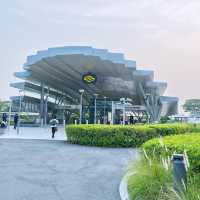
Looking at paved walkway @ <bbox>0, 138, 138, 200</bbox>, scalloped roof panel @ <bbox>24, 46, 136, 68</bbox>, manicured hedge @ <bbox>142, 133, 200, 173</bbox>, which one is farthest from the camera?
scalloped roof panel @ <bbox>24, 46, 136, 68</bbox>

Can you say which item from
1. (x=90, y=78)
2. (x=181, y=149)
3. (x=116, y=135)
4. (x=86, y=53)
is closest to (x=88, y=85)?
(x=90, y=78)

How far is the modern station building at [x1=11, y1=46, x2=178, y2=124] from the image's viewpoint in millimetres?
33156

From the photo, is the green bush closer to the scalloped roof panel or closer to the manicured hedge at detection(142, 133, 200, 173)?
the manicured hedge at detection(142, 133, 200, 173)

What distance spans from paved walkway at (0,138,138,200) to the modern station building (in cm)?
2151

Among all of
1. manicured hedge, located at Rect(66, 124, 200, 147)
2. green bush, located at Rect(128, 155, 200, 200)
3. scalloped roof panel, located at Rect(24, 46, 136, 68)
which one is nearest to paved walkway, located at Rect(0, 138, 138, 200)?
green bush, located at Rect(128, 155, 200, 200)

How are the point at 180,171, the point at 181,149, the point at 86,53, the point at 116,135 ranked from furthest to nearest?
the point at 86,53
the point at 116,135
the point at 181,149
the point at 180,171

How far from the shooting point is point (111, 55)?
3173cm

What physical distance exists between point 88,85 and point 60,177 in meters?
37.0

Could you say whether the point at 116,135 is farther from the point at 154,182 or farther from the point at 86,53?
the point at 86,53

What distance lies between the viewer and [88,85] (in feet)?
147

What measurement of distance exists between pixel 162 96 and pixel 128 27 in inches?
1144

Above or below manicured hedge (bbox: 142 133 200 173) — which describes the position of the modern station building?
above

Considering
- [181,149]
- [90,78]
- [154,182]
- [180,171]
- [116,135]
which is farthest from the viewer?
[90,78]

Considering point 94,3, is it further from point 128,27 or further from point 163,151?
point 163,151
